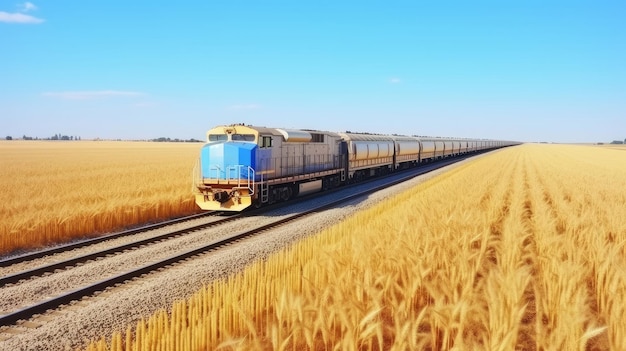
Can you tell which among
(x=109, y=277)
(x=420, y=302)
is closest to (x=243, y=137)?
(x=109, y=277)

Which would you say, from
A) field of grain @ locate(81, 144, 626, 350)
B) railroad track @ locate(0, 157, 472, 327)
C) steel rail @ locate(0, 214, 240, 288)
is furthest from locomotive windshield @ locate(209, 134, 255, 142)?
field of grain @ locate(81, 144, 626, 350)

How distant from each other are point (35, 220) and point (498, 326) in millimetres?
15128

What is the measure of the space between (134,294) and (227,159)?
10.7 metres

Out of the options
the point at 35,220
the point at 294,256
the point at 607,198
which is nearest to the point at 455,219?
the point at 294,256

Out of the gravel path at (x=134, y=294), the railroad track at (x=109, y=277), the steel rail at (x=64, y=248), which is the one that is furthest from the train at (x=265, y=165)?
the gravel path at (x=134, y=294)

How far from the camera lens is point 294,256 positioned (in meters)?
9.08

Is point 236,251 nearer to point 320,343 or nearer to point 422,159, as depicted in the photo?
point 320,343

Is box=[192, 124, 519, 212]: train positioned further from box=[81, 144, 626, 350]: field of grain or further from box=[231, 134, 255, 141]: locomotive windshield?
box=[81, 144, 626, 350]: field of grain

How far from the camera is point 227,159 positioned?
62.7 ft

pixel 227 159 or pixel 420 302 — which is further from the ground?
pixel 227 159

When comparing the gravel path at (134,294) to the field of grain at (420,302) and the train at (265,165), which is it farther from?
the train at (265,165)

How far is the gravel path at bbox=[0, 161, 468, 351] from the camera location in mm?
7023

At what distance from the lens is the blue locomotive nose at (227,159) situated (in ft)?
61.2

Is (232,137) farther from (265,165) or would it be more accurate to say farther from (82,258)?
(82,258)
